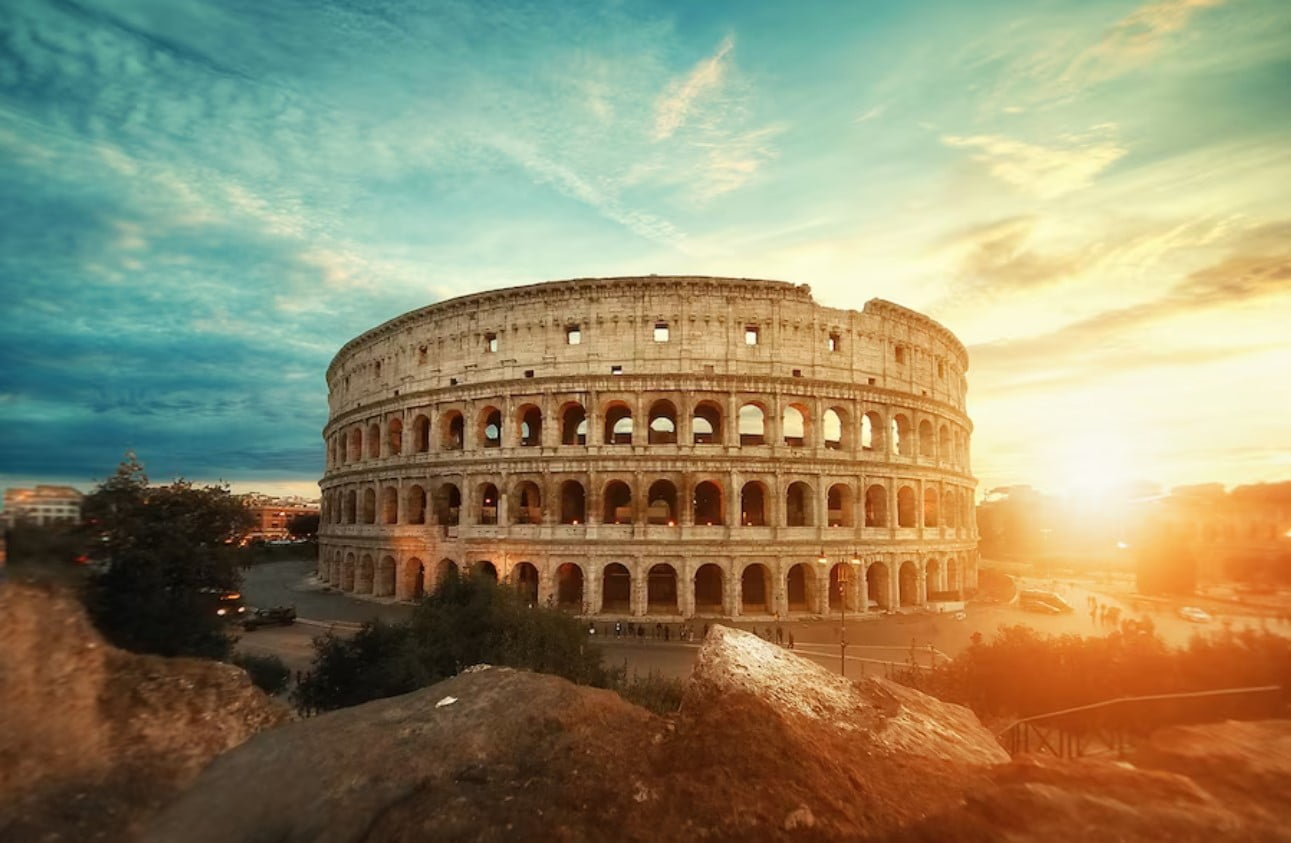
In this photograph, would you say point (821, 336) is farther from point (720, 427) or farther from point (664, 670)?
point (664, 670)

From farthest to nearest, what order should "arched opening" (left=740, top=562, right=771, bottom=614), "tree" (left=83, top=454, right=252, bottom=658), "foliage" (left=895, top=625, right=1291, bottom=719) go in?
"arched opening" (left=740, top=562, right=771, bottom=614)
"tree" (left=83, top=454, right=252, bottom=658)
"foliage" (left=895, top=625, right=1291, bottom=719)

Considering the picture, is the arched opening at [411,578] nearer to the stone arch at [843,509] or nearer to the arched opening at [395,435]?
the arched opening at [395,435]

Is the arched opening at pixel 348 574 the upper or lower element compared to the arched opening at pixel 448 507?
lower

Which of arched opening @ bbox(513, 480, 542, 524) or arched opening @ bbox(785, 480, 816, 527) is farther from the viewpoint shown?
arched opening @ bbox(513, 480, 542, 524)

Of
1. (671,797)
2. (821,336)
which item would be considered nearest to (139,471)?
(671,797)

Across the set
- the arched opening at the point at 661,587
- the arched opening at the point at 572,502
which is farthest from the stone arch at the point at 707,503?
the arched opening at the point at 572,502

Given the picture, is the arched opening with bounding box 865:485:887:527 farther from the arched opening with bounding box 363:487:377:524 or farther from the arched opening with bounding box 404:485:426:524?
the arched opening with bounding box 363:487:377:524

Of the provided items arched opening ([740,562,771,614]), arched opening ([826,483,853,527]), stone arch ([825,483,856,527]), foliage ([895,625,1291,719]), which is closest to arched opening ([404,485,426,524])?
arched opening ([740,562,771,614])
